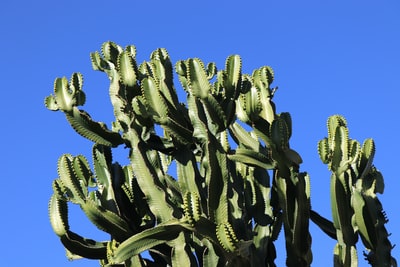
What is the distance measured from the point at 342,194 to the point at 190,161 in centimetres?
124

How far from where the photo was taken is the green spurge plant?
6086 mm

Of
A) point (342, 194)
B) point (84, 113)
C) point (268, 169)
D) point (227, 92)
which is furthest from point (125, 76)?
point (342, 194)

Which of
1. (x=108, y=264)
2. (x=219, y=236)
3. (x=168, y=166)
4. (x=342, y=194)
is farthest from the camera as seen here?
(x=168, y=166)

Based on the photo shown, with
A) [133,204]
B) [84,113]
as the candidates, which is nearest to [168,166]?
[133,204]

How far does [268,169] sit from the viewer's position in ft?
21.0

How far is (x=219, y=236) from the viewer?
19.1ft

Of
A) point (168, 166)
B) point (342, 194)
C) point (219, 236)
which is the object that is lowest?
point (219, 236)

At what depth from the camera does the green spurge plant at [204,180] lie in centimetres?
609

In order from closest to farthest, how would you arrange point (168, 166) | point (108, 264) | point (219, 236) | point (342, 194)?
1. point (219, 236)
2. point (342, 194)
3. point (108, 264)
4. point (168, 166)

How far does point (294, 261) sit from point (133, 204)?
1.46 metres

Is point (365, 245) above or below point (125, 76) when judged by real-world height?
below

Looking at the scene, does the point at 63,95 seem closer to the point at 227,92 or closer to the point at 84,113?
the point at 84,113

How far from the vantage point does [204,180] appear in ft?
21.5

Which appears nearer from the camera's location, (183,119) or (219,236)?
(219,236)
